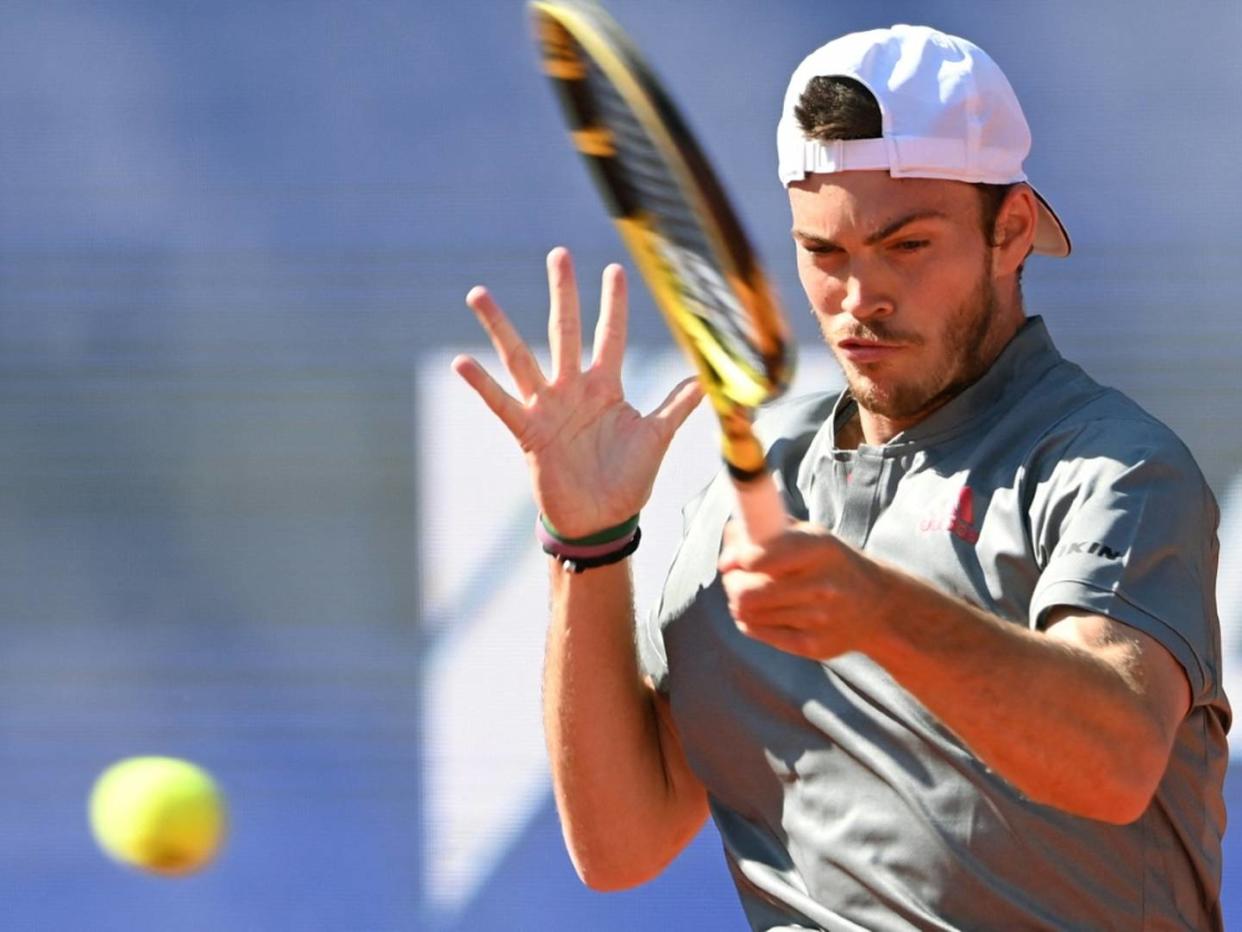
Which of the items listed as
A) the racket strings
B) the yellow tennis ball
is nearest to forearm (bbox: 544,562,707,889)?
the racket strings

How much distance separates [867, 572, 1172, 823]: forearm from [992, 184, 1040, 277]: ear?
0.51m

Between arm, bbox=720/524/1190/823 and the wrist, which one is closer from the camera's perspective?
arm, bbox=720/524/1190/823

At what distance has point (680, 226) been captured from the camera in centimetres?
183

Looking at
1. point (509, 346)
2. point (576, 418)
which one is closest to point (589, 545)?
point (576, 418)

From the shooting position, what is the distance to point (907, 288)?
1.97m

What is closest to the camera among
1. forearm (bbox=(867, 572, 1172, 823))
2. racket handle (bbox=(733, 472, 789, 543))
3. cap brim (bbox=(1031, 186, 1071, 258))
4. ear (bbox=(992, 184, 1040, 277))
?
racket handle (bbox=(733, 472, 789, 543))

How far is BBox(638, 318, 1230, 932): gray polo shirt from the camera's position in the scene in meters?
1.81

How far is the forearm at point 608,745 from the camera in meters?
2.21

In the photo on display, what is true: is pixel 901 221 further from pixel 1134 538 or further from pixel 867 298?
pixel 1134 538

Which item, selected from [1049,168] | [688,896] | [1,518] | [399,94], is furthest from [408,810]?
[1049,168]

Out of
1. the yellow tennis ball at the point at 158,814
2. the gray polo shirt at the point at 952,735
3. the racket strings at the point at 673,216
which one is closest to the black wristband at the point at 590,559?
the gray polo shirt at the point at 952,735

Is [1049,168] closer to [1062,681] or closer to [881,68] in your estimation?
[881,68]

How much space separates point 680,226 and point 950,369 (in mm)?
346

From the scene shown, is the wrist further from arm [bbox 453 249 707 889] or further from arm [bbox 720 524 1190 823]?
arm [bbox 720 524 1190 823]
